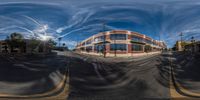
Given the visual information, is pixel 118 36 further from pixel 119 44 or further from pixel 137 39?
pixel 137 39

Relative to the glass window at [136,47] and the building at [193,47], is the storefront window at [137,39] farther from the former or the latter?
the building at [193,47]

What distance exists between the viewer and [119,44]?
2.15 metres

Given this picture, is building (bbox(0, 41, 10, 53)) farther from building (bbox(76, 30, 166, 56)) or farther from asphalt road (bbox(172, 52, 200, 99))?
asphalt road (bbox(172, 52, 200, 99))

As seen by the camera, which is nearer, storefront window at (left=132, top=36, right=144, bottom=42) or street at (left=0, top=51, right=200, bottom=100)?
storefront window at (left=132, top=36, right=144, bottom=42)

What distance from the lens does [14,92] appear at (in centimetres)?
265

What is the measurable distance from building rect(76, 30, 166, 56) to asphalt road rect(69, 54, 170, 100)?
0.29 metres

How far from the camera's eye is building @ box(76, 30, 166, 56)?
2.17 meters

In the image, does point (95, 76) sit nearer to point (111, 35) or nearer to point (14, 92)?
point (111, 35)

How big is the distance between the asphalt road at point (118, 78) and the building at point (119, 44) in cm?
29

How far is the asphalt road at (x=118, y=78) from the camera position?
8.83ft

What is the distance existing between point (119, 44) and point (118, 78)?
2.63 feet

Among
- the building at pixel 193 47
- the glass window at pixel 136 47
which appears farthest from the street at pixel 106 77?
the glass window at pixel 136 47

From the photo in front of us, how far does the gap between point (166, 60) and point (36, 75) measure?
182cm

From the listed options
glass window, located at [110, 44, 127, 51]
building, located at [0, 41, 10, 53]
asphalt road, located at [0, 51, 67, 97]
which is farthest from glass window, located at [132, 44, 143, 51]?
building, located at [0, 41, 10, 53]
